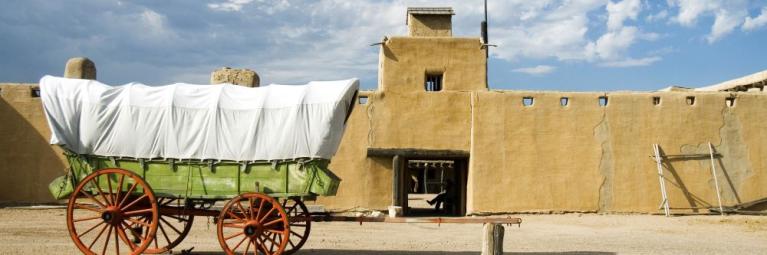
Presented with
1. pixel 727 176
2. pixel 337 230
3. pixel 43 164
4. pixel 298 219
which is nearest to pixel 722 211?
pixel 727 176

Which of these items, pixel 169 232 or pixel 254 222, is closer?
pixel 254 222

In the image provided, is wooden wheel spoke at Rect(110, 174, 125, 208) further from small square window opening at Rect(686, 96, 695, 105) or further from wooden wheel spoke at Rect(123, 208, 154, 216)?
small square window opening at Rect(686, 96, 695, 105)

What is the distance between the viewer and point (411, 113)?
53.7 feet

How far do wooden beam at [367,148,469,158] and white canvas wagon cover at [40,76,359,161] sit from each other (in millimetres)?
7695

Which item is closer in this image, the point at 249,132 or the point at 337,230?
the point at 249,132

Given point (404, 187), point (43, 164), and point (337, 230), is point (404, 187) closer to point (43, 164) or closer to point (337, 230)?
point (337, 230)

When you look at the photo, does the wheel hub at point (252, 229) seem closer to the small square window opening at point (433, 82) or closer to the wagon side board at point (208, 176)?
the wagon side board at point (208, 176)

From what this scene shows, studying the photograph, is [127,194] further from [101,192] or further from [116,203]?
[101,192]

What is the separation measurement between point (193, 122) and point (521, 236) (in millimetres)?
6507

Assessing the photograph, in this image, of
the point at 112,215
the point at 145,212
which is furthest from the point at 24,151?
the point at 145,212

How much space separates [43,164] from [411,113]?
924cm

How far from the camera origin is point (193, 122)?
8.34 meters

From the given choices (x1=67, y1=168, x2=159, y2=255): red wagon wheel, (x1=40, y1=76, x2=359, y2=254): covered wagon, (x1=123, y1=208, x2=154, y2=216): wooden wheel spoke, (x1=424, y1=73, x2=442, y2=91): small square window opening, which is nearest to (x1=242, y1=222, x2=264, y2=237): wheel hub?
(x1=40, y1=76, x2=359, y2=254): covered wagon

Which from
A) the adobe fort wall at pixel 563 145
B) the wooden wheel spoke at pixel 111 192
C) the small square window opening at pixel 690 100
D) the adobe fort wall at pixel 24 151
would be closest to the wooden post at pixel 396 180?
the adobe fort wall at pixel 563 145
